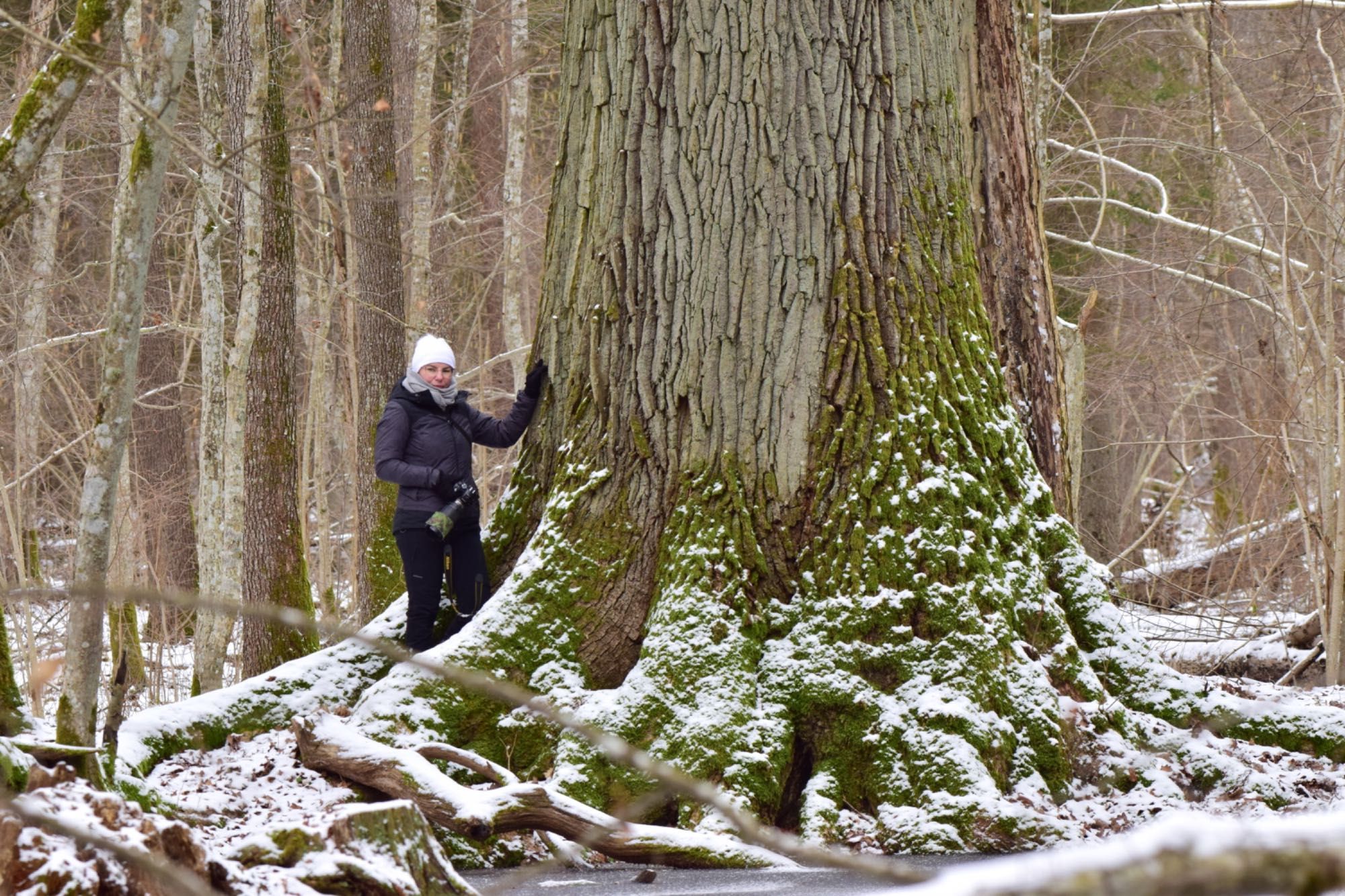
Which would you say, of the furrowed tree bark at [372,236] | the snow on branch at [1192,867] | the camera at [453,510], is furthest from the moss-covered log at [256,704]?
the furrowed tree bark at [372,236]

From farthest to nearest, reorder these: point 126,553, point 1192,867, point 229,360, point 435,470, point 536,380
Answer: point 126,553, point 229,360, point 435,470, point 536,380, point 1192,867

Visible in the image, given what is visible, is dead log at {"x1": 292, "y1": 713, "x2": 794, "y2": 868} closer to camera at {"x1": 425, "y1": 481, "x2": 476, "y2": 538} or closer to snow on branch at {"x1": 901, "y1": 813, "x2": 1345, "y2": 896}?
camera at {"x1": 425, "y1": 481, "x2": 476, "y2": 538}

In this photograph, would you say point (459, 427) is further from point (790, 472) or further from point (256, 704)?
point (790, 472)

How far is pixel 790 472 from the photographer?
497cm

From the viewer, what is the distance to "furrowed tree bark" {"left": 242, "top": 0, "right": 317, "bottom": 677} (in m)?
9.80

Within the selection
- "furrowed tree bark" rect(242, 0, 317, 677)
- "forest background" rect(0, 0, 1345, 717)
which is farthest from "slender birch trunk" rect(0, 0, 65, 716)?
"furrowed tree bark" rect(242, 0, 317, 677)

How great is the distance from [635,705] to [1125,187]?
12.5m

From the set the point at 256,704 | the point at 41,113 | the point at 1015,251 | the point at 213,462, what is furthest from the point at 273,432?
the point at 1015,251

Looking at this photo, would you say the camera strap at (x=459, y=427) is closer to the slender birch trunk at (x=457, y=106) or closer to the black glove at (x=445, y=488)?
the black glove at (x=445, y=488)

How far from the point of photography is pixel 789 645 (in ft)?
15.5

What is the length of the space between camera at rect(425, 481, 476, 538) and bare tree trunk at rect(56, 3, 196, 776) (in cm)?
166

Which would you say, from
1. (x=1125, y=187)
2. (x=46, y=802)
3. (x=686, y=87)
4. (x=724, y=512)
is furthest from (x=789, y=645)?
(x=1125, y=187)

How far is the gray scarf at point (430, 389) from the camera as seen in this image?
620 cm

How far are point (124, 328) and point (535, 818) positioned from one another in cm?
219
